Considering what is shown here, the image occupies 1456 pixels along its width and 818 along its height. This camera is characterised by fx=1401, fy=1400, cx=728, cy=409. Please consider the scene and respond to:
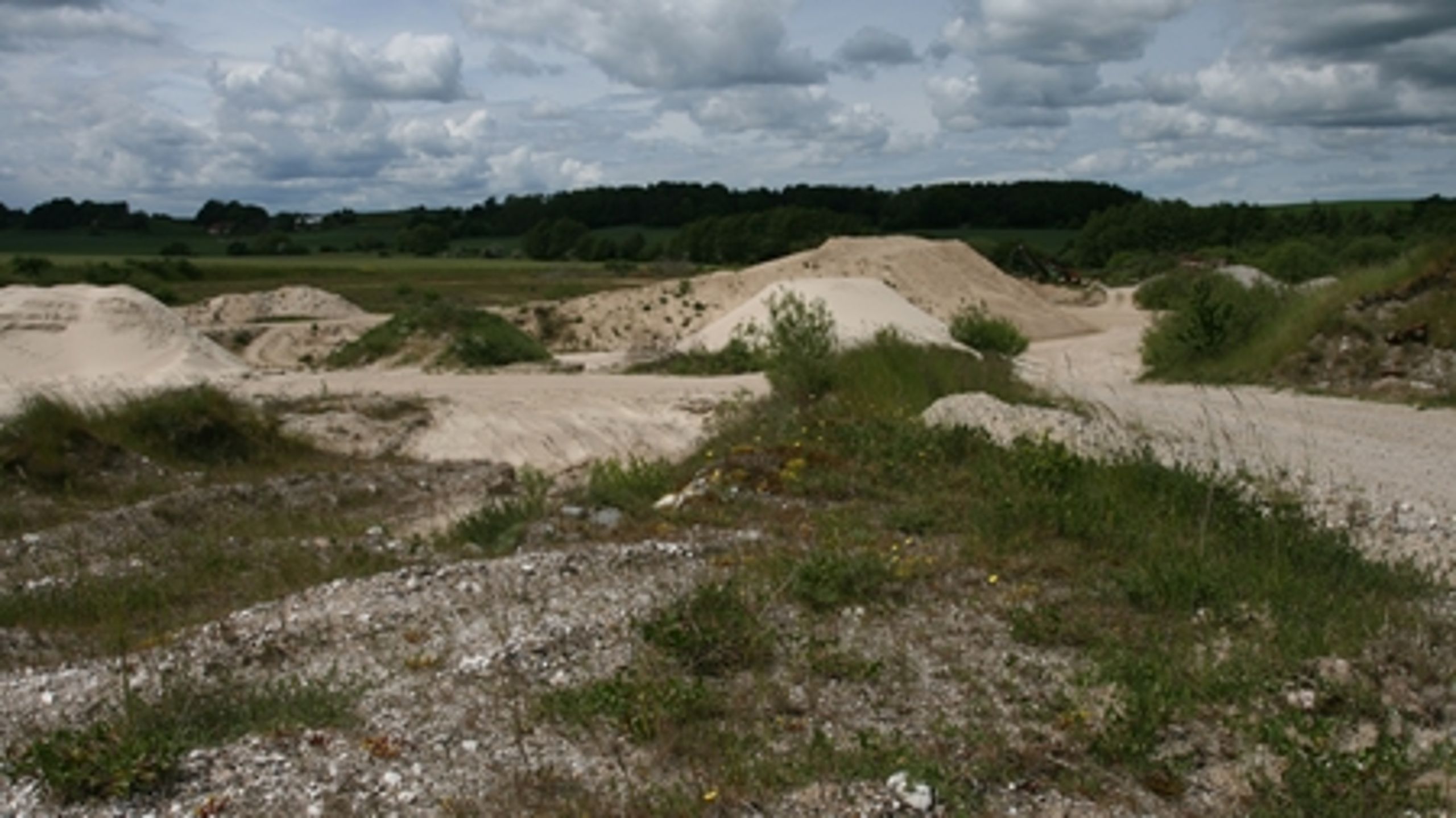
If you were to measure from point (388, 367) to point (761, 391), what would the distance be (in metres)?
9.63

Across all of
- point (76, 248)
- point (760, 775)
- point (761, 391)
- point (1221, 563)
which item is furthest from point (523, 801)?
point (76, 248)

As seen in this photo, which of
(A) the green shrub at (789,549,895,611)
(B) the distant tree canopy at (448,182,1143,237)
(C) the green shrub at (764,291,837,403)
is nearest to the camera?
(A) the green shrub at (789,549,895,611)

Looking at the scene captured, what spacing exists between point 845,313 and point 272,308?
22.5 m

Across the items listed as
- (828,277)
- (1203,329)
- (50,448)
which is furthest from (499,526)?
(828,277)

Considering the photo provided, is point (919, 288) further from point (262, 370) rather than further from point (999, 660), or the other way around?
point (999, 660)

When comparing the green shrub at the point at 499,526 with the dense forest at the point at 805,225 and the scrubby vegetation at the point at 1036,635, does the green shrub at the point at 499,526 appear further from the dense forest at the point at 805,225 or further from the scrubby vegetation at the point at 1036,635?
the dense forest at the point at 805,225

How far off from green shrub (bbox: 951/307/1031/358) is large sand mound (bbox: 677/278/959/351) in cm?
31

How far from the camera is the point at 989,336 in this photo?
2539 centimetres

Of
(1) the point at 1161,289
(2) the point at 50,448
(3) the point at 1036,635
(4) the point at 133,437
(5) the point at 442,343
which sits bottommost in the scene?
(1) the point at 1161,289

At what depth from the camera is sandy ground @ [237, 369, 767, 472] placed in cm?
1691

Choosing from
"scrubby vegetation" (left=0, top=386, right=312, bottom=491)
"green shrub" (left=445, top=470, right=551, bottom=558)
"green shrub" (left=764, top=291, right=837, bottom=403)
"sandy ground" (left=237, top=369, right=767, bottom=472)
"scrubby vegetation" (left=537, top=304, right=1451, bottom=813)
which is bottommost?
"sandy ground" (left=237, top=369, right=767, bottom=472)

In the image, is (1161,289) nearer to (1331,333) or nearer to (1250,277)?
(1250,277)

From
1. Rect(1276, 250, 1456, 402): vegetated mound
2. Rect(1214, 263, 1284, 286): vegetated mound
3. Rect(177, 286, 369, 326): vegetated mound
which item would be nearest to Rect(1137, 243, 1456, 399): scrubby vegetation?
Rect(1276, 250, 1456, 402): vegetated mound

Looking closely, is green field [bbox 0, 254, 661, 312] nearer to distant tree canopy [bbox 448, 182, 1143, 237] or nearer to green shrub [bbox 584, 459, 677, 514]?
distant tree canopy [bbox 448, 182, 1143, 237]
